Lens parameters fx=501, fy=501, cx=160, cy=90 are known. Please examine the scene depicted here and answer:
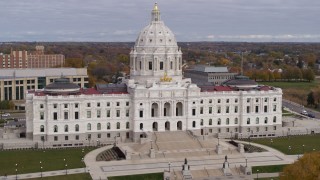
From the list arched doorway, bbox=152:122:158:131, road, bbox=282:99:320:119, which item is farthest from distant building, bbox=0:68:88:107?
road, bbox=282:99:320:119

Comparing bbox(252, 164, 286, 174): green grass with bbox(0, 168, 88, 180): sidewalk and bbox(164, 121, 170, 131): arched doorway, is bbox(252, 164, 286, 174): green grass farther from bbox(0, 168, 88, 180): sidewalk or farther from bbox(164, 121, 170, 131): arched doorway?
bbox(164, 121, 170, 131): arched doorway

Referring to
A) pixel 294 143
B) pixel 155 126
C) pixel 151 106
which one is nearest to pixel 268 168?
pixel 294 143

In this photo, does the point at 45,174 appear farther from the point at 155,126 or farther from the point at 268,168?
the point at 268,168

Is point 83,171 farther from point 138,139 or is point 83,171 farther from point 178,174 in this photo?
point 138,139

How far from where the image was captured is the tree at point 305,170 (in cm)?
5578

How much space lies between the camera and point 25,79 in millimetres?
159125

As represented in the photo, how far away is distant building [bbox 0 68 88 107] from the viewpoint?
512ft

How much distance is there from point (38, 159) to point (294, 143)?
48.5 metres

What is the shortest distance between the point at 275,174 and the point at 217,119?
31477 millimetres

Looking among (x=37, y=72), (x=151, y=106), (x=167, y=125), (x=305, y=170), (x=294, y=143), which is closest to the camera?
(x=305, y=170)

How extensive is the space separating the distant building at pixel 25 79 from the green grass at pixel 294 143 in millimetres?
79458

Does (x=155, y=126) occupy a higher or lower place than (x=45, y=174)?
higher

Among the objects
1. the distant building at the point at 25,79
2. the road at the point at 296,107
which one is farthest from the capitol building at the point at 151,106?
the distant building at the point at 25,79

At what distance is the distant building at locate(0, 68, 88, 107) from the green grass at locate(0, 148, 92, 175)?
6890cm
